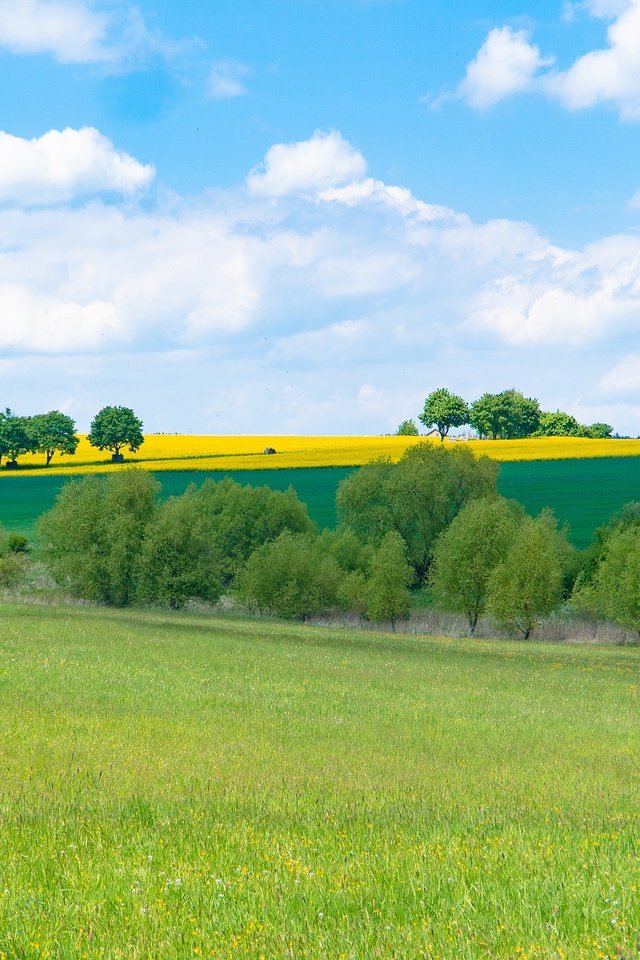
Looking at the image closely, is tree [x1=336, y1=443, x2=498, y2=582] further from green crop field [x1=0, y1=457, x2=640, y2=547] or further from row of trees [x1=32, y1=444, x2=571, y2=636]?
green crop field [x1=0, y1=457, x2=640, y2=547]

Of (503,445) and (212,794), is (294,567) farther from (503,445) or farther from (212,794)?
(503,445)

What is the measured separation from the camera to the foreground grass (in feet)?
28.1

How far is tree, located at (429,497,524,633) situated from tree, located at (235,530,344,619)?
28.8 feet

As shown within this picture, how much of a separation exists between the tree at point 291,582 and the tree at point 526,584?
13.8m

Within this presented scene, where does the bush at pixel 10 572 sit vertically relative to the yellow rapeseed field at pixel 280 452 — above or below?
below

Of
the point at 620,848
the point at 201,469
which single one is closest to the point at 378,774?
the point at 620,848

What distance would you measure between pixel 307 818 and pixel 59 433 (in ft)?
522

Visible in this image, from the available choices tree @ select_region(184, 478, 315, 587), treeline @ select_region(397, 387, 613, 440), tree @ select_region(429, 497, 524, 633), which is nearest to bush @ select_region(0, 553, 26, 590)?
tree @ select_region(184, 478, 315, 587)

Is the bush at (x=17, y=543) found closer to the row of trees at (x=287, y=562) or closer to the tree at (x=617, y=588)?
the row of trees at (x=287, y=562)

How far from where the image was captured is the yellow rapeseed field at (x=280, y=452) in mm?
146375

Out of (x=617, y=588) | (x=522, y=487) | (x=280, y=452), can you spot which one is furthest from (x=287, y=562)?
(x=280, y=452)

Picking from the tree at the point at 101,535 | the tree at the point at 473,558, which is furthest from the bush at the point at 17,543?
the tree at the point at 473,558

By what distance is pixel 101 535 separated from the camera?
8212 centimetres

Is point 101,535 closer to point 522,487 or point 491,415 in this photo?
point 522,487
